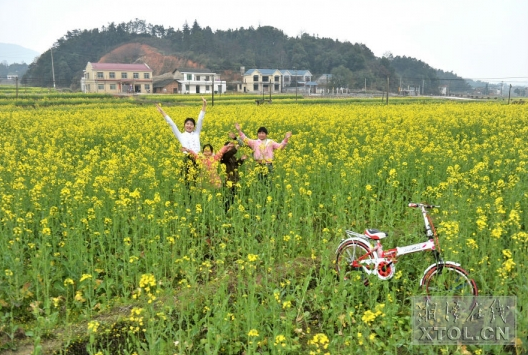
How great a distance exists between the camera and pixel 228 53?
12000cm

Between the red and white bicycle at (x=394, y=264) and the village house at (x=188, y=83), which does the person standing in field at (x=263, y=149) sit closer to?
the red and white bicycle at (x=394, y=264)

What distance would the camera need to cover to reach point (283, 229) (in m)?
7.55

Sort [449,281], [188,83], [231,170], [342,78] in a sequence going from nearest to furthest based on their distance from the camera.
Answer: [449,281] < [231,170] < [188,83] < [342,78]

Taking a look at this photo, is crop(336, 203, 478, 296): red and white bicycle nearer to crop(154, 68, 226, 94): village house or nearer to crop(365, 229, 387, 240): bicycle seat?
crop(365, 229, 387, 240): bicycle seat

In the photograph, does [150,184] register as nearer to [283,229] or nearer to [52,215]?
[52,215]

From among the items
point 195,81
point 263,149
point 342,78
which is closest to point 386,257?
point 263,149

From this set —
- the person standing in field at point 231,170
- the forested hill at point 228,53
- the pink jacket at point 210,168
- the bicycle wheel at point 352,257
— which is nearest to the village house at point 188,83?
the forested hill at point 228,53

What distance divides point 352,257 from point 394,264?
1.74 ft

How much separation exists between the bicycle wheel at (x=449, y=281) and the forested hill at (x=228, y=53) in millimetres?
91663

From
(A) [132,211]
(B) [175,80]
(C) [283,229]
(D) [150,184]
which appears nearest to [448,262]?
(C) [283,229]

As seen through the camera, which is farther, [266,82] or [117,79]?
[266,82]

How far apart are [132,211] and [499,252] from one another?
219 inches

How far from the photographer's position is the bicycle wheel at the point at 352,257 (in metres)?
5.79

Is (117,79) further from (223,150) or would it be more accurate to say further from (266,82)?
(223,150)
